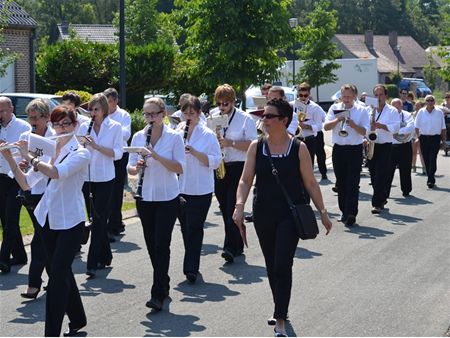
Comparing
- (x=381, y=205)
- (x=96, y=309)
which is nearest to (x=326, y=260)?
(x=96, y=309)

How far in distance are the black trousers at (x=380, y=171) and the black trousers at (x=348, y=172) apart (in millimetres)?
1031

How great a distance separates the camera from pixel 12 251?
35.2ft

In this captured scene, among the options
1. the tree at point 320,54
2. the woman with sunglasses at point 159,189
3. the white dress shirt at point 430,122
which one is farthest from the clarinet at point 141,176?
the tree at point 320,54

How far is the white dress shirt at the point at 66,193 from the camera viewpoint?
7.29 metres

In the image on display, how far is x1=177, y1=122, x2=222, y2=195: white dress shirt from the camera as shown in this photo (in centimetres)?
976

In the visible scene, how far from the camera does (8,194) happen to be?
34.3 ft

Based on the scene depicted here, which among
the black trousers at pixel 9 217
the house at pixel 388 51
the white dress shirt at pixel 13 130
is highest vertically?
the white dress shirt at pixel 13 130

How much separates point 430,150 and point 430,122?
1.96ft

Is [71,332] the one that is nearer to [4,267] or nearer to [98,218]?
[98,218]

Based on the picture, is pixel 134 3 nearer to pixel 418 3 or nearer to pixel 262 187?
pixel 262 187

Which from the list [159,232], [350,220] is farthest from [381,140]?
[159,232]

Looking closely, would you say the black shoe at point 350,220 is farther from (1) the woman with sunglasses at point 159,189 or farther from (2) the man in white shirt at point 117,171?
(1) the woman with sunglasses at point 159,189

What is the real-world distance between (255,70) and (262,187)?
48.1 ft

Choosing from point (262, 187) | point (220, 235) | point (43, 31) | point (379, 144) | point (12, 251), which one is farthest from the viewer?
point (43, 31)
